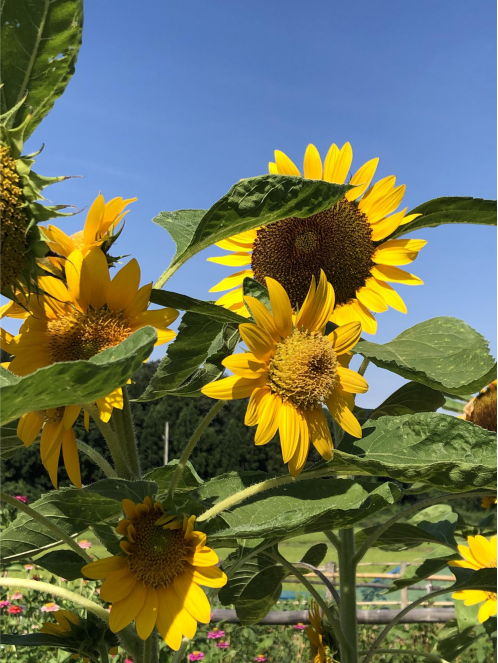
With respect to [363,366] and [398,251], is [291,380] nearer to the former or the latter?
[363,366]

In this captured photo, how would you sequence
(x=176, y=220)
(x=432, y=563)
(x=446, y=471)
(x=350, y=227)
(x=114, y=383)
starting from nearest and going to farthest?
(x=114, y=383), (x=446, y=471), (x=176, y=220), (x=350, y=227), (x=432, y=563)

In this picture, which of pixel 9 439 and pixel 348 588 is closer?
pixel 9 439

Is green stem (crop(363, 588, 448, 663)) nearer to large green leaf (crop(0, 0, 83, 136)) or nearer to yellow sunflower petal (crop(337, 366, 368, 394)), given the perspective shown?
yellow sunflower petal (crop(337, 366, 368, 394))

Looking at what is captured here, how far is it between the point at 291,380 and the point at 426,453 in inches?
6.3

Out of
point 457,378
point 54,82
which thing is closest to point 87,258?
point 54,82

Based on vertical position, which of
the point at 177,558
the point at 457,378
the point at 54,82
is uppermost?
the point at 54,82

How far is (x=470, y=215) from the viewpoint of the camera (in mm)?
815

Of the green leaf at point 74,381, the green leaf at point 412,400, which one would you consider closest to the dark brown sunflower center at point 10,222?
the green leaf at point 74,381

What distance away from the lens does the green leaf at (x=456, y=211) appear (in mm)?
795

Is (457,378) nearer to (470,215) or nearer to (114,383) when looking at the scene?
(470,215)

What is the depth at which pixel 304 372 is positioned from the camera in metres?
0.64

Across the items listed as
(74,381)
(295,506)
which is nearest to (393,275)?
(295,506)

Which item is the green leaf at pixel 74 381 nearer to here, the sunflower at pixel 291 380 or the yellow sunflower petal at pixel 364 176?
the sunflower at pixel 291 380

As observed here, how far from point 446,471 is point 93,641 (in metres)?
0.52
